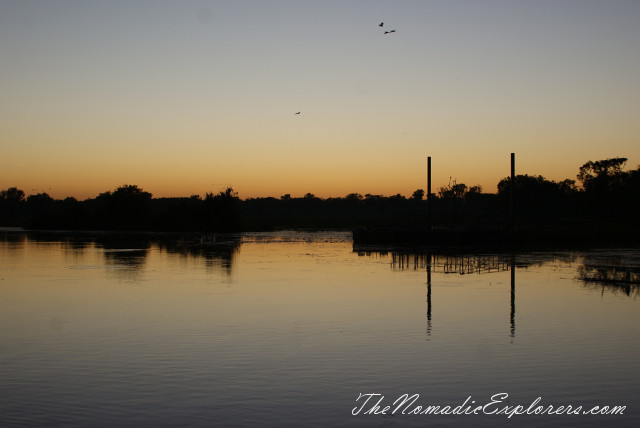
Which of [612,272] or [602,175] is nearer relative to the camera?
[612,272]

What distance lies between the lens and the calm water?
10.2 m

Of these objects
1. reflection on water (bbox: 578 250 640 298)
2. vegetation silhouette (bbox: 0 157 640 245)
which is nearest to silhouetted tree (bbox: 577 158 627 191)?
vegetation silhouette (bbox: 0 157 640 245)

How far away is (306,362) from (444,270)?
23.8 meters

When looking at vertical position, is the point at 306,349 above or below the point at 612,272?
below

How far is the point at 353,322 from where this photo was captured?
18.6 meters

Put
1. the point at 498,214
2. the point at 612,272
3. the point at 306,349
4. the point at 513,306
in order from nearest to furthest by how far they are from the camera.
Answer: the point at 306,349, the point at 513,306, the point at 612,272, the point at 498,214

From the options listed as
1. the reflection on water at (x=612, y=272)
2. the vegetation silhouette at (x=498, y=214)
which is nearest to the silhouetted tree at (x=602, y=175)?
the vegetation silhouette at (x=498, y=214)

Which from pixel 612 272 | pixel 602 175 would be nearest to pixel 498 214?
pixel 602 175

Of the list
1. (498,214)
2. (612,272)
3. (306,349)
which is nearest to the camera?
(306,349)

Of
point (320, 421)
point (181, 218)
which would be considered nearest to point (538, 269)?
point (320, 421)

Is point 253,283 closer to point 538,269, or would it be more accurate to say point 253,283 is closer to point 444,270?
point 444,270

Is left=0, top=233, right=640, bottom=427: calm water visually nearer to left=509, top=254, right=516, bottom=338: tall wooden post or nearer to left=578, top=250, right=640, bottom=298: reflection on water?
left=509, top=254, right=516, bottom=338: tall wooden post

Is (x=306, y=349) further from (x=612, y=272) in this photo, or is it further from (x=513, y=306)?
(x=612, y=272)

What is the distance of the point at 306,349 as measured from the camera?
1470 cm
